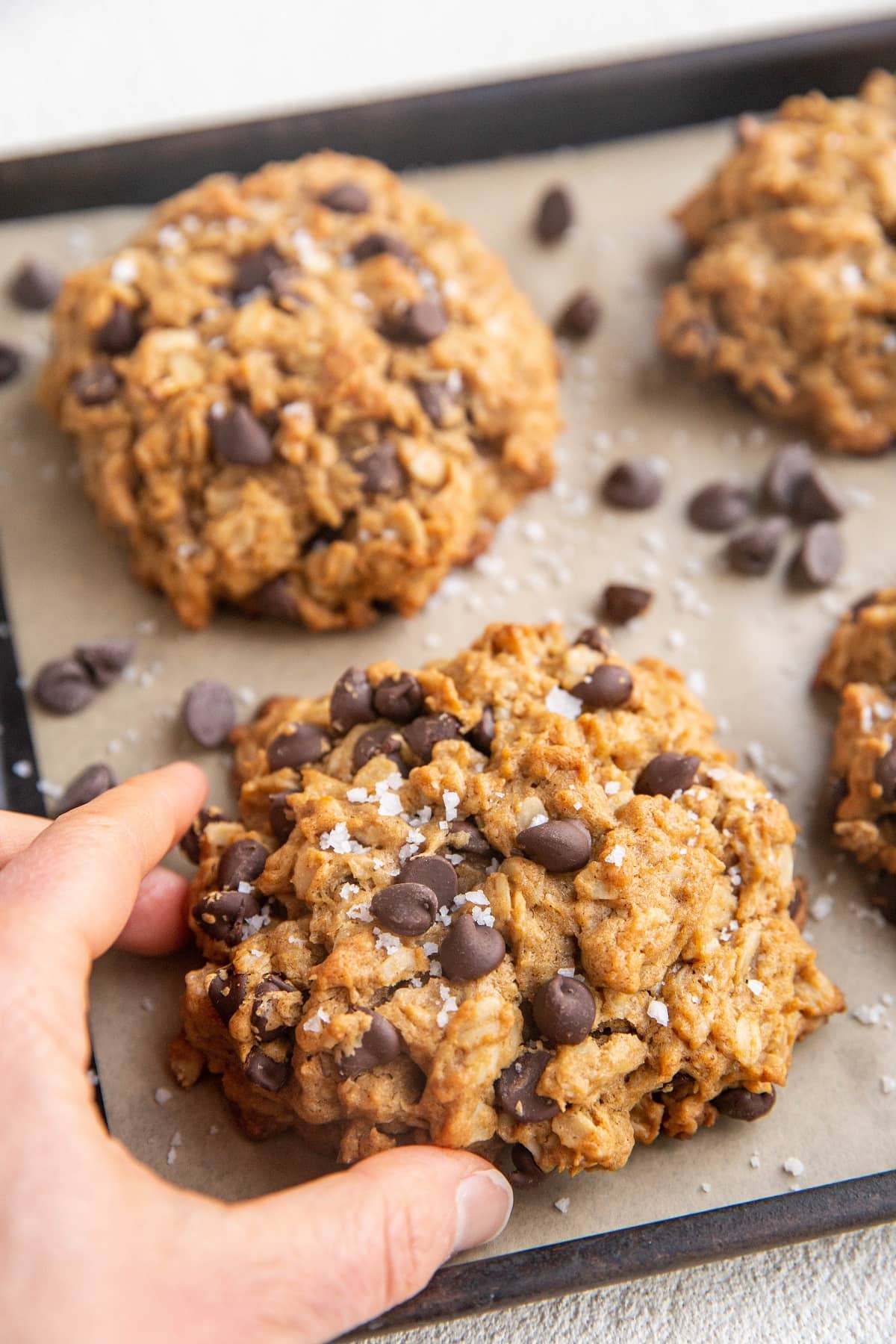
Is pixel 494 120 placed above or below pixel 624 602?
above

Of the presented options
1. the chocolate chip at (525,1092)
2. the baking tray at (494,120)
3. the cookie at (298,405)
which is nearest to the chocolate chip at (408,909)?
the chocolate chip at (525,1092)

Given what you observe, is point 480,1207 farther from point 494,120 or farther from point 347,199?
point 494,120

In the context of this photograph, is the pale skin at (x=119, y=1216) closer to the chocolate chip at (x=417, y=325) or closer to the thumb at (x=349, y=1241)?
the thumb at (x=349, y=1241)

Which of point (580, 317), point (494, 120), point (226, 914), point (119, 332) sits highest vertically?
point (494, 120)

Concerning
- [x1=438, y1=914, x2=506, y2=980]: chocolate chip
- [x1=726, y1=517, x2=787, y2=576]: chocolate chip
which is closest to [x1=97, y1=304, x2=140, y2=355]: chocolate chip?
[x1=726, y1=517, x2=787, y2=576]: chocolate chip

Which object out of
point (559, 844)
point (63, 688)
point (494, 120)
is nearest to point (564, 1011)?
point (559, 844)

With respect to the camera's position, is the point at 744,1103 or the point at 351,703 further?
the point at 351,703
